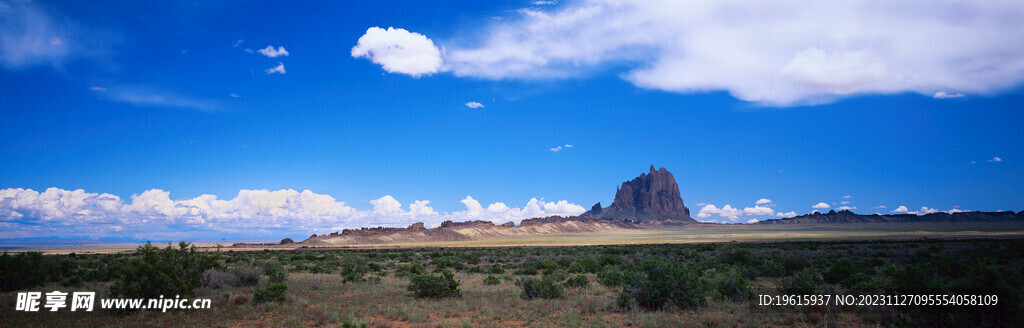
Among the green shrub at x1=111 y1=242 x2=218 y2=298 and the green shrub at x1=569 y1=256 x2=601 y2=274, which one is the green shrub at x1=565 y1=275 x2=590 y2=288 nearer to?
the green shrub at x1=569 y1=256 x2=601 y2=274

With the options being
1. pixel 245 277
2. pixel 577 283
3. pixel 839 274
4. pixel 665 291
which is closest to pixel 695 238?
pixel 839 274

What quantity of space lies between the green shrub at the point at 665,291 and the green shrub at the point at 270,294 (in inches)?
387

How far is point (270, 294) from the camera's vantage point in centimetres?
1379

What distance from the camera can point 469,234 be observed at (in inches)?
5861

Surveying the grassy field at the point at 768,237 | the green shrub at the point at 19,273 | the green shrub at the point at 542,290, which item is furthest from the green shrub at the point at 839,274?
the grassy field at the point at 768,237

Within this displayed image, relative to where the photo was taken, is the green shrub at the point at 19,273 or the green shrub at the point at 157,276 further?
the green shrub at the point at 19,273

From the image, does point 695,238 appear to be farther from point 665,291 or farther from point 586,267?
point 665,291

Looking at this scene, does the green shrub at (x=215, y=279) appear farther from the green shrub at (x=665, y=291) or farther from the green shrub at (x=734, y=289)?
A: the green shrub at (x=734, y=289)

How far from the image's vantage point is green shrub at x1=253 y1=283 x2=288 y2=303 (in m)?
13.5

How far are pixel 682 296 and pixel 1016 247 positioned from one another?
94.3ft

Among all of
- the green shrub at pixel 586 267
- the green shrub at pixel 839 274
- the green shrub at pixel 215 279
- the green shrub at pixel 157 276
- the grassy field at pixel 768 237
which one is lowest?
the grassy field at pixel 768 237

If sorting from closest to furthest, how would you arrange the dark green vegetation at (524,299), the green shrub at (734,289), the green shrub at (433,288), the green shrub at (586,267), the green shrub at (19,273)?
the dark green vegetation at (524,299) → the green shrub at (734,289) → the green shrub at (433,288) → the green shrub at (19,273) → the green shrub at (586,267)

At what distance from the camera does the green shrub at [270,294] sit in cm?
1351

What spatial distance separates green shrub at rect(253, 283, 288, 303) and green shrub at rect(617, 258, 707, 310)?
9.84 meters
